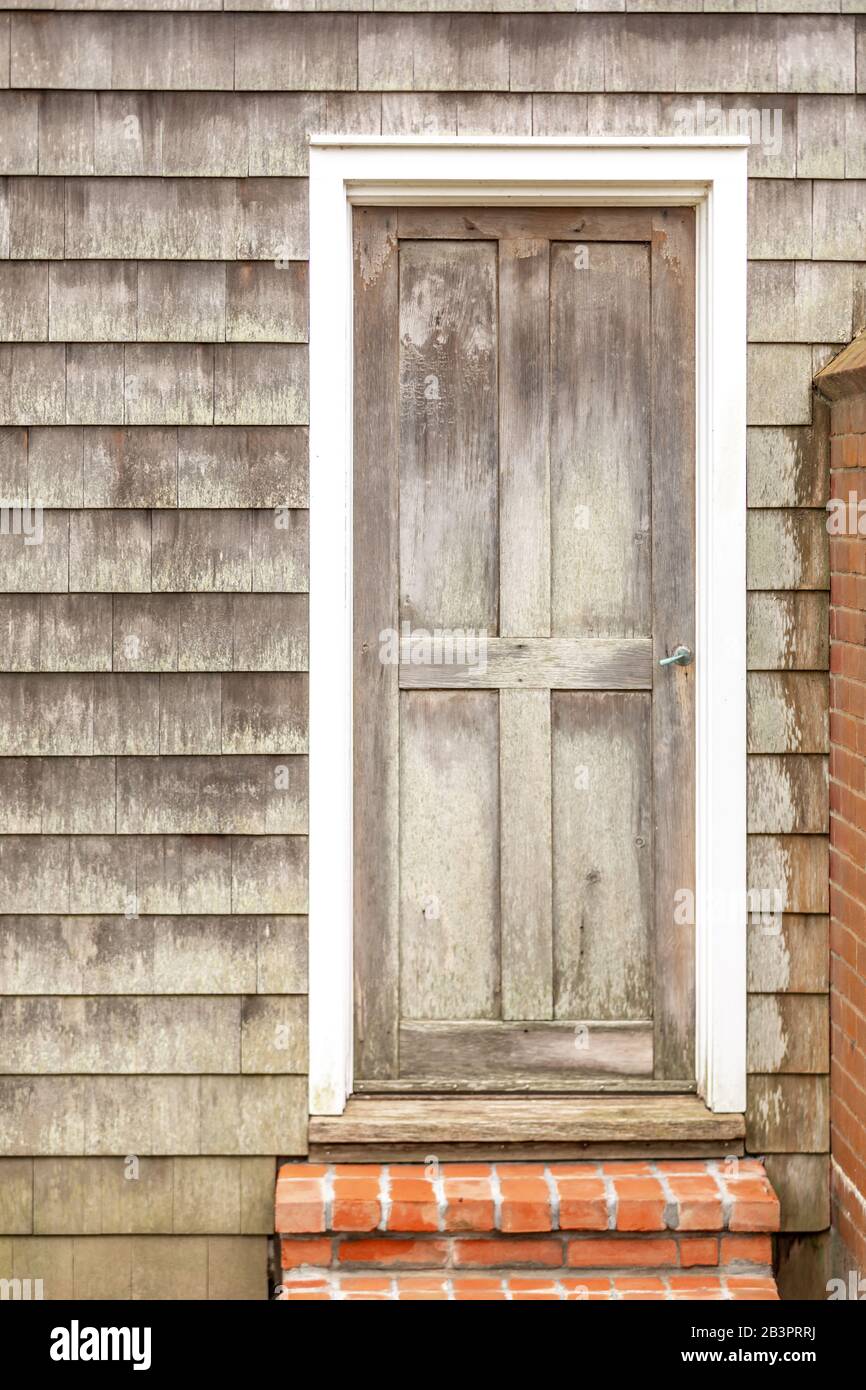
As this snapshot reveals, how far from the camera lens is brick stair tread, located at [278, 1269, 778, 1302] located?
3.26 meters

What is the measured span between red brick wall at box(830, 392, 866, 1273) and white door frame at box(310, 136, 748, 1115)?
0.69 feet

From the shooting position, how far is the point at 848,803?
338 cm

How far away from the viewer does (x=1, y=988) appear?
3.51 meters

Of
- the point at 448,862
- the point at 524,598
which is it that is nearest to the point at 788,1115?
the point at 448,862

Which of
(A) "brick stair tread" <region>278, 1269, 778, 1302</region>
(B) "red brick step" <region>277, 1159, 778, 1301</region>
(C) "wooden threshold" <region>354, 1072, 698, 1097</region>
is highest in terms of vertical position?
(C) "wooden threshold" <region>354, 1072, 698, 1097</region>

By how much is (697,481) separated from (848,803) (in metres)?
0.83

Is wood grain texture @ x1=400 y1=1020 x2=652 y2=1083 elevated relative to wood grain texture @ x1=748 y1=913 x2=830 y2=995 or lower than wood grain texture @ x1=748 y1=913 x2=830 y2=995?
lower

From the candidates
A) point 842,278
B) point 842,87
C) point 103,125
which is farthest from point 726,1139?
point 103,125

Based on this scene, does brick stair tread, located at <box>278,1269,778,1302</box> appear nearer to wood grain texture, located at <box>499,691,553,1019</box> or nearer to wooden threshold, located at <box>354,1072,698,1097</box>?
wooden threshold, located at <box>354,1072,698,1097</box>

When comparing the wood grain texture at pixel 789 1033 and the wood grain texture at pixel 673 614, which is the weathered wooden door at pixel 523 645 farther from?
the wood grain texture at pixel 789 1033

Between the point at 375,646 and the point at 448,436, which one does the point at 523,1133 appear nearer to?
the point at 375,646

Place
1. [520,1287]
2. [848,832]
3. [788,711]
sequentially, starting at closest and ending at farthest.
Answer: [520,1287]
[848,832]
[788,711]

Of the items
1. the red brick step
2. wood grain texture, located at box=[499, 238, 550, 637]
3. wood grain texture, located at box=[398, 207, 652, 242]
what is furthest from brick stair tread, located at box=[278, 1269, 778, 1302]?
wood grain texture, located at box=[398, 207, 652, 242]
